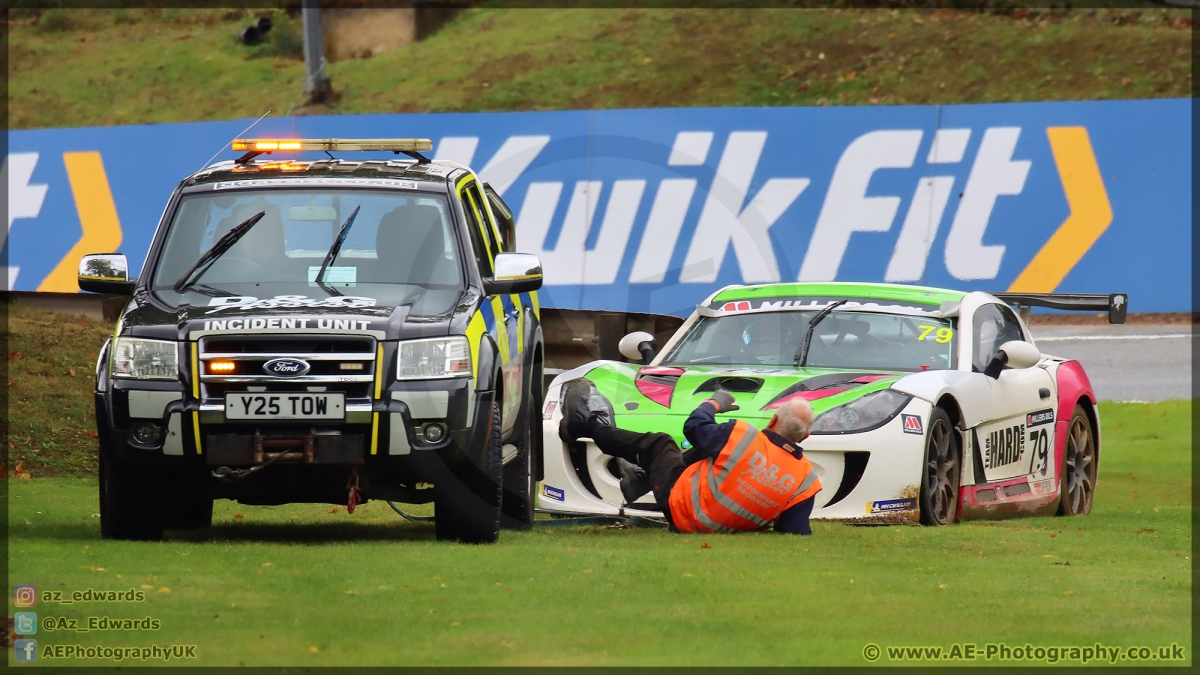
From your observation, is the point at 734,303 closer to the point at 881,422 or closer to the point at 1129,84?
the point at 881,422

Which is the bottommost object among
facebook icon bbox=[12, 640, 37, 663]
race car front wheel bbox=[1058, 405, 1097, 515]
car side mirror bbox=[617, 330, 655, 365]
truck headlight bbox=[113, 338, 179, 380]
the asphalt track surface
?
the asphalt track surface

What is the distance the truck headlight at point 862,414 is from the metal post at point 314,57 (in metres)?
23.6

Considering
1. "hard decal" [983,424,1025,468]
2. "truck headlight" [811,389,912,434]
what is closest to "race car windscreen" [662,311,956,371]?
"hard decal" [983,424,1025,468]

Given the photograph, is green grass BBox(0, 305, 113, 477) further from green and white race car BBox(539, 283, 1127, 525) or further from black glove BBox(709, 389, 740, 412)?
black glove BBox(709, 389, 740, 412)

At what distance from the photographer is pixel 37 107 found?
3847 centimetres

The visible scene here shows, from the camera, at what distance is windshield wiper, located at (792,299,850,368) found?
11.3m

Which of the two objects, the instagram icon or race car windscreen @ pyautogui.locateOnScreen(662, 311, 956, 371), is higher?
race car windscreen @ pyautogui.locateOnScreen(662, 311, 956, 371)

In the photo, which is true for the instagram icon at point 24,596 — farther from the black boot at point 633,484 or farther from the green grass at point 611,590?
the black boot at point 633,484

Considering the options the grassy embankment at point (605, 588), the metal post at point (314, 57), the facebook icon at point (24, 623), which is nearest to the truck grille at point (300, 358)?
the grassy embankment at point (605, 588)

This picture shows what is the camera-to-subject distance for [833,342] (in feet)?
37.5

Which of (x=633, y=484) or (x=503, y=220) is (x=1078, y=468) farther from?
(x=503, y=220)

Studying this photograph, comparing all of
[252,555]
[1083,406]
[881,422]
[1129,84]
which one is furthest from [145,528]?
[1129,84]

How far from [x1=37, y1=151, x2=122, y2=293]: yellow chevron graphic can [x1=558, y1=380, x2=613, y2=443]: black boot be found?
14.0 metres

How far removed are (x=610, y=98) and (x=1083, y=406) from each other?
62.2 ft
